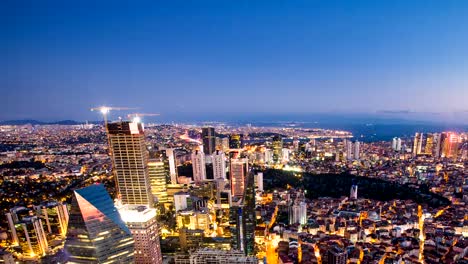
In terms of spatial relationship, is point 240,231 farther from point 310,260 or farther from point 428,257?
point 428,257

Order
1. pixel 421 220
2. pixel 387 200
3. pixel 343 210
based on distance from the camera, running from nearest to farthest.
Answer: pixel 421 220
pixel 343 210
pixel 387 200

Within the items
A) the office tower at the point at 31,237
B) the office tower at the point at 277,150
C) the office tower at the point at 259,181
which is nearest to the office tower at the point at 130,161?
the office tower at the point at 31,237

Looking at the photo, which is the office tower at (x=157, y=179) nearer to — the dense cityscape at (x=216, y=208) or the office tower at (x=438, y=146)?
the dense cityscape at (x=216, y=208)

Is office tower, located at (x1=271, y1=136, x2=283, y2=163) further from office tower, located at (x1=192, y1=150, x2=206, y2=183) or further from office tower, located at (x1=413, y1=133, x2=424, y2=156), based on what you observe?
office tower, located at (x1=413, y1=133, x2=424, y2=156)

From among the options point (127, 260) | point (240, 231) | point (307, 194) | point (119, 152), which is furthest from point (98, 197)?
point (307, 194)

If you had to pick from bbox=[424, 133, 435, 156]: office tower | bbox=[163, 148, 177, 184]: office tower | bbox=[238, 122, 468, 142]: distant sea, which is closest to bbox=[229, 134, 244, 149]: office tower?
bbox=[163, 148, 177, 184]: office tower

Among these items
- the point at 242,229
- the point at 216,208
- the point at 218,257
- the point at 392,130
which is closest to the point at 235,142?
the point at 216,208

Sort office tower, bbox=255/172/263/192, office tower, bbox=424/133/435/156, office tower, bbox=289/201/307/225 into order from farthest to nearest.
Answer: office tower, bbox=424/133/435/156 < office tower, bbox=255/172/263/192 < office tower, bbox=289/201/307/225
